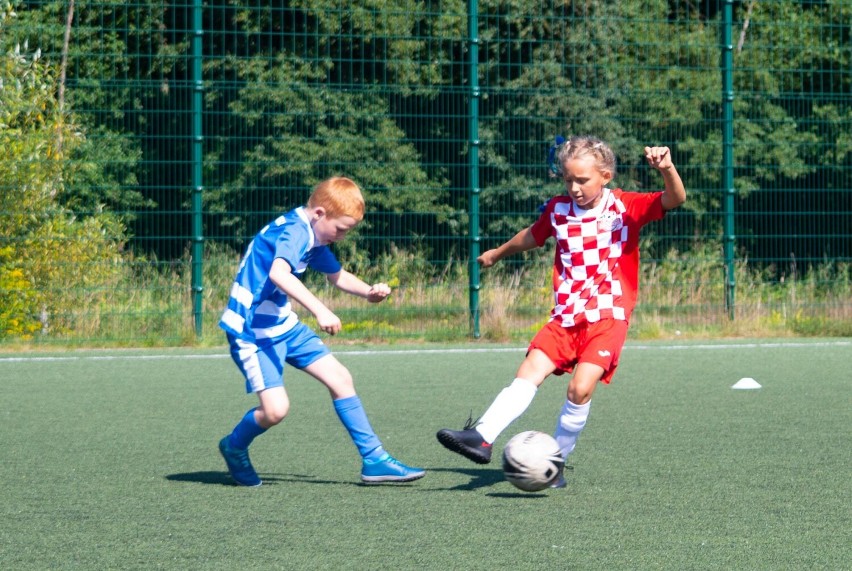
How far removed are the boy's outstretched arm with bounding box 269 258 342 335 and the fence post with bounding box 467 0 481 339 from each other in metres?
7.37

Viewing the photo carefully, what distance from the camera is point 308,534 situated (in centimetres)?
451

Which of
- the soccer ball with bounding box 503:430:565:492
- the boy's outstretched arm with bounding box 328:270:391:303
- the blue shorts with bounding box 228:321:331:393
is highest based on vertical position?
the boy's outstretched arm with bounding box 328:270:391:303

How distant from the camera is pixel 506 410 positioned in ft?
18.1

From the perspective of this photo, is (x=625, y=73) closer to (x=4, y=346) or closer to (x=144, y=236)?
(x=144, y=236)

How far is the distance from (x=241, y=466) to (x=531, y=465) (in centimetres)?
116

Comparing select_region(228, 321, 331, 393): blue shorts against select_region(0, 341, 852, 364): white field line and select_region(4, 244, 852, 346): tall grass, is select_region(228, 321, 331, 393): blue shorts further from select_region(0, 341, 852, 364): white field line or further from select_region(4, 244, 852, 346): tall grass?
select_region(4, 244, 852, 346): tall grass

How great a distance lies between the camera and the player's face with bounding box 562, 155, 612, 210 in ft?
18.5

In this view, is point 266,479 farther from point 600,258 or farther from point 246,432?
point 600,258

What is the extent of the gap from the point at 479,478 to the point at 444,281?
7258 millimetres

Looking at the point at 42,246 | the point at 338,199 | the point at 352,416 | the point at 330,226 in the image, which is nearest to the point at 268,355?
Answer: the point at 352,416

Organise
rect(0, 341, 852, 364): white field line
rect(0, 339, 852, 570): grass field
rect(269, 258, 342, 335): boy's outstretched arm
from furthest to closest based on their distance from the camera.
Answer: rect(0, 341, 852, 364): white field line
rect(269, 258, 342, 335): boy's outstretched arm
rect(0, 339, 852, 570): grass field

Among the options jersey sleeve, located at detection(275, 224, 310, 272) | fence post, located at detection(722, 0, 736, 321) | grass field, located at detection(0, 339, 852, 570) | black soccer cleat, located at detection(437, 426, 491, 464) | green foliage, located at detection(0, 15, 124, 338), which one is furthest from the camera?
fence post, located at detection(722, 0, 736, 321)

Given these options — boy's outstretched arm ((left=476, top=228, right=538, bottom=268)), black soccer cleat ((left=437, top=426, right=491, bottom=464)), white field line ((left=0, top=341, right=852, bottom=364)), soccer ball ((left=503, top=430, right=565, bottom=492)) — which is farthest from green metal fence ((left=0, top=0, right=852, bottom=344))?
soccer ball ((left=503, top=430, right=565, bottom=492))

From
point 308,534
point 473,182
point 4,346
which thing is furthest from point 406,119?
point 308,534
